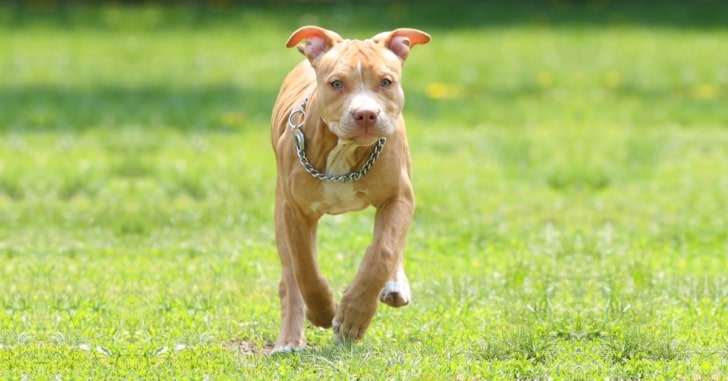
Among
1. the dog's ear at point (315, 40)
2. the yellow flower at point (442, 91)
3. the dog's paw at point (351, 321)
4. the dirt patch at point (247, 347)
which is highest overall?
the dog's ear at point (315, 40)

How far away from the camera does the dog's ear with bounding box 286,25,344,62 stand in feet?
19.5

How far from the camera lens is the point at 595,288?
775 cm

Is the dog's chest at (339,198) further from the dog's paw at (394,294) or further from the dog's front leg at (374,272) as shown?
the dog's paw at (394,294)

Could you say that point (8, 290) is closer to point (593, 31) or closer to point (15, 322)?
point (15, 322)

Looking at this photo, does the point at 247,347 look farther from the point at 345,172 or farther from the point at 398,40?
the point at 398,40

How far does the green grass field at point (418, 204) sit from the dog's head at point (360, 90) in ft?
3.74

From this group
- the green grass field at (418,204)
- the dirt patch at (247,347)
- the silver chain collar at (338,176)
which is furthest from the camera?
the dirt patch at (247,347)

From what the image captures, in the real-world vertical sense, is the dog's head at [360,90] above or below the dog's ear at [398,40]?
below

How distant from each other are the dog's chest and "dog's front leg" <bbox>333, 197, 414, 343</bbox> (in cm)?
13

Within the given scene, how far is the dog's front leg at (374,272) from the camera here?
232 inches

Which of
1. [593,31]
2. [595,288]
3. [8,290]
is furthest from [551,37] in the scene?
[8,290]

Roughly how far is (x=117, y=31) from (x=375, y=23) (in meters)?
4.11

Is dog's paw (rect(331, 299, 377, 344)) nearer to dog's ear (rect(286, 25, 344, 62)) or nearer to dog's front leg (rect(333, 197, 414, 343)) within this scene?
dog's front leg (rect(333, 197, 414, 343))

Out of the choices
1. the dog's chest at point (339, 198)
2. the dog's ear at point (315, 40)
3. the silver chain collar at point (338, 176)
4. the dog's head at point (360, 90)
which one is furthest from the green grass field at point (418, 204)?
the dog's ear at point (315, 40)
